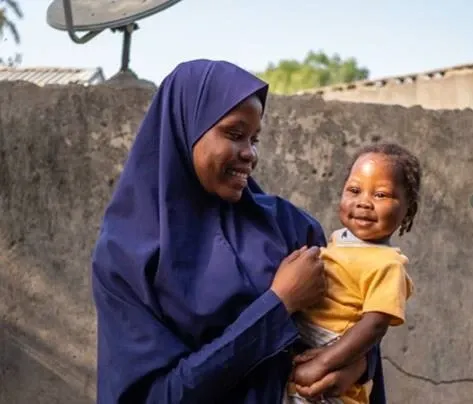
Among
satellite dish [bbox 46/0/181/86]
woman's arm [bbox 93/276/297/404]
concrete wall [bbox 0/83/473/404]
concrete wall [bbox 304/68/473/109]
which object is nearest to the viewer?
woman's arm [bbox 93/276/297/404]

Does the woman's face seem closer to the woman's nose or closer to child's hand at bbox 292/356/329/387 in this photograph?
the woman's nose

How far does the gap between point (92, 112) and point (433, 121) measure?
4.58 feet

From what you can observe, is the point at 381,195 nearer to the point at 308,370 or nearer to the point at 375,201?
the point at 375,201

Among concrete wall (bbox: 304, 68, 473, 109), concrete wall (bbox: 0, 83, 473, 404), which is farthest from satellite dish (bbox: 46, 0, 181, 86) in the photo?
concrete wall (bbox: 304, 68, 473, 109)

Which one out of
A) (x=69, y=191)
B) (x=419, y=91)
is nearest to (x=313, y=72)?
(x=419, y=91)

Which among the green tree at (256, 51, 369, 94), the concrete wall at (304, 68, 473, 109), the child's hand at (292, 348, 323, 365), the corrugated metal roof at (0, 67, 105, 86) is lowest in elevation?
the green tree at (256, 51, 369, 94)

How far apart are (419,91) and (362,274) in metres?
6.76

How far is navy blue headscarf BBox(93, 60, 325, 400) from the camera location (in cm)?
161

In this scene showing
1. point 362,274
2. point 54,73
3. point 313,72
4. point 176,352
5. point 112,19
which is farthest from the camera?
point 313,72

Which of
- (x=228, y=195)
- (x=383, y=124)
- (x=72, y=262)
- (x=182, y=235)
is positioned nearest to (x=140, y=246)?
(x=182, y=235)

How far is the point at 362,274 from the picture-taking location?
1.69 m

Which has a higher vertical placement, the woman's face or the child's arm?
the woman's face

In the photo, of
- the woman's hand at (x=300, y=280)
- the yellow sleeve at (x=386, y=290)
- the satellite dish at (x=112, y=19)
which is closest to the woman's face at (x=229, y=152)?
the woman's hand at (x=300, y=280)

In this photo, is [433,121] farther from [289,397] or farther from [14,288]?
[289,397]
